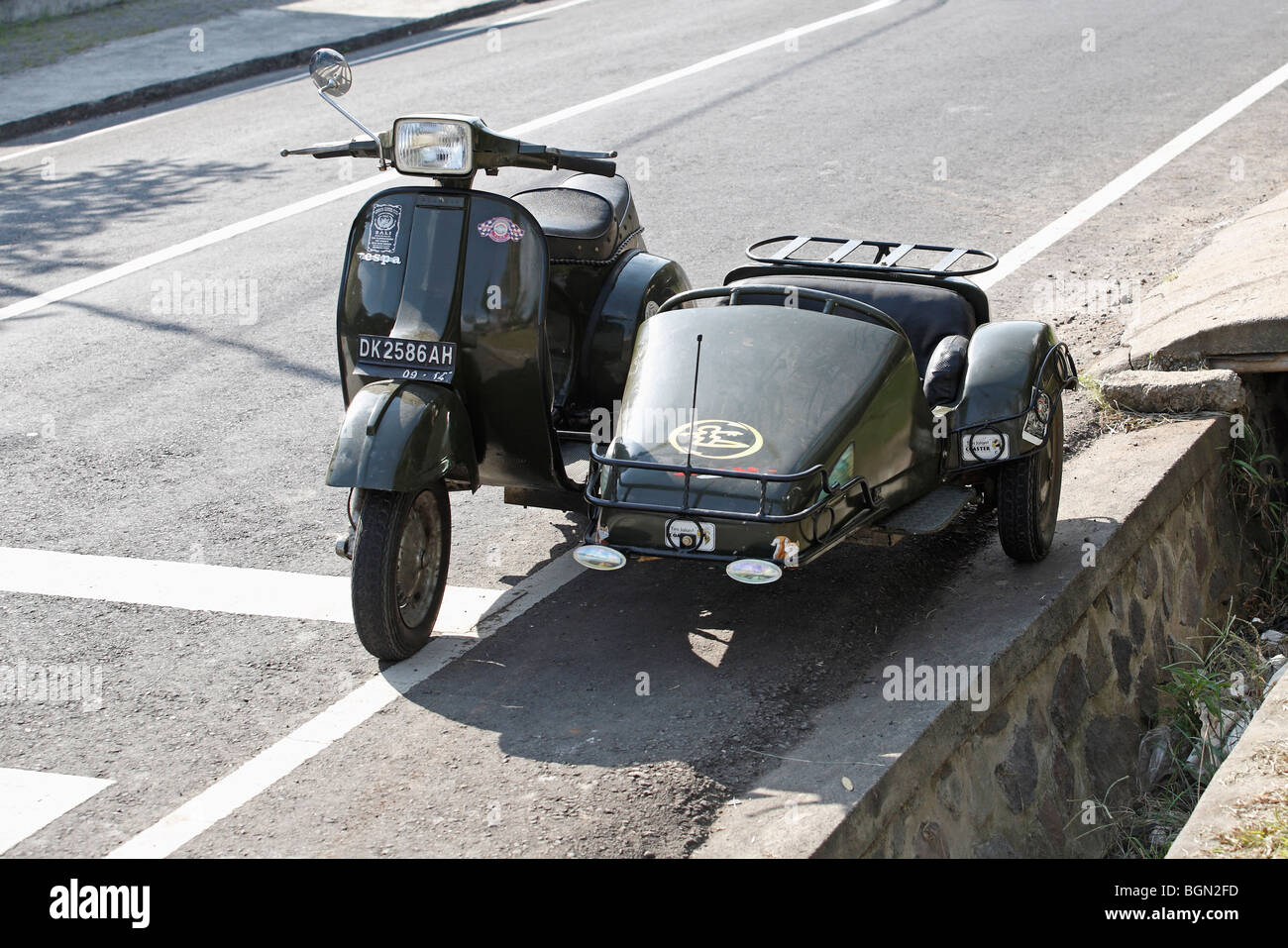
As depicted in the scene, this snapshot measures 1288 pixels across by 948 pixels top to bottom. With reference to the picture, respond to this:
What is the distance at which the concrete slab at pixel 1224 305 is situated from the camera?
7242 mm

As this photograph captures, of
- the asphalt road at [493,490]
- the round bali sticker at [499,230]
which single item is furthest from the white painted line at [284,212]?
the round bali sticker at [499,230]

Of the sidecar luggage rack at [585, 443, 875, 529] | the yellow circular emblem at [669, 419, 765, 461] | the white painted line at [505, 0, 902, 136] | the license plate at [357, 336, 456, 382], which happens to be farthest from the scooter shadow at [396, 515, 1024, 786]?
the white painted line at [505, 0, 902, 136]

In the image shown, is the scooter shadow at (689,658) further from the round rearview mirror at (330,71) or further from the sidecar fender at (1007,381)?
the round rearview mirror at (330,71)

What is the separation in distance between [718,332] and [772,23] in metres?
13.3

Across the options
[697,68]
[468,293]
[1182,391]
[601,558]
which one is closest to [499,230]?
[468,293]

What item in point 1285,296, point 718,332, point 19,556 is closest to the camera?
point 718,332

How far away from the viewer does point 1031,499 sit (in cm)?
543

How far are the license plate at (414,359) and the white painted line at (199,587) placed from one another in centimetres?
94

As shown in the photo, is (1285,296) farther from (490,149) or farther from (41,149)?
(41,149)

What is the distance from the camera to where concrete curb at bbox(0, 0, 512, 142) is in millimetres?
14336

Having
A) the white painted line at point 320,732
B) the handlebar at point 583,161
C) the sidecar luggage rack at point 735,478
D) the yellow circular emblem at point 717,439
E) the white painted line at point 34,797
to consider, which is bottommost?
the white painted line at point 34,797

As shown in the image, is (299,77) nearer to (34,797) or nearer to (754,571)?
(34,797)

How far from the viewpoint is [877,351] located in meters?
5.15
